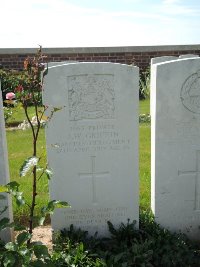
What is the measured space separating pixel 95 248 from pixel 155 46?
9.81 meters

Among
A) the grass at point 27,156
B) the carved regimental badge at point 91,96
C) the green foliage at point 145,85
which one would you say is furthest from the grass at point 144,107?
the carved regimental badge at point 91,96

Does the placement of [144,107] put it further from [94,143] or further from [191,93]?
[94,143]

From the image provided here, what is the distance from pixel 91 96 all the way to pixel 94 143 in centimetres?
45

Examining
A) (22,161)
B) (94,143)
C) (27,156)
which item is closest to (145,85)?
(27,156)

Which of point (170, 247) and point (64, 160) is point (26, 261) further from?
point (170, 247)

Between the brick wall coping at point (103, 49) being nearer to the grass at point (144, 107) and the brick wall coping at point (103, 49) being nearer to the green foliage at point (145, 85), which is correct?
the green foliage at point (145, 85)

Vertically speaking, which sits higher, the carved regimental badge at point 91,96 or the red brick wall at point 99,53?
the red brick wall at point 99,53

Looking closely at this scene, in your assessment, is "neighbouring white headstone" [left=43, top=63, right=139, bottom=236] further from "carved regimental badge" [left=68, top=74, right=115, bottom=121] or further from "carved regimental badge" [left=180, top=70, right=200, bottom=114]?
"carved regimental badge" [left=180, top=70, right=200, bottom=114]

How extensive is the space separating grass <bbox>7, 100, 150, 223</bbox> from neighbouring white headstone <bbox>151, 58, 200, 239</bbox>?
0.54 m

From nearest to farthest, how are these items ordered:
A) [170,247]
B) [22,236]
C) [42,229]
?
[22,236] → [170,247] → [42,229]

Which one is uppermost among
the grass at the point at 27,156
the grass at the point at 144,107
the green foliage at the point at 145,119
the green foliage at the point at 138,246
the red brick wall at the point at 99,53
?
the red brick wall at the point at 99,53

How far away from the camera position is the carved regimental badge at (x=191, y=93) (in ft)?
10.8

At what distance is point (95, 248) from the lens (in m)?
3.22

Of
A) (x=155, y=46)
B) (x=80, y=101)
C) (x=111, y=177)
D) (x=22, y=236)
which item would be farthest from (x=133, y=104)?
(x=155, y=46)
